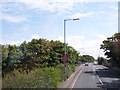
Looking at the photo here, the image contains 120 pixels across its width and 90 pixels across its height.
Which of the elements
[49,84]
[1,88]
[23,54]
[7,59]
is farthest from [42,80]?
[23,54]

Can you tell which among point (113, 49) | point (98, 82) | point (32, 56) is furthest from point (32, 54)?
point (98, 82)

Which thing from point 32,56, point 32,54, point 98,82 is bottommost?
point 98,82

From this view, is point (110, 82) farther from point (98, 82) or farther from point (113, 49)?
point (113, 49)

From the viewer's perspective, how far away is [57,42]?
229 feet

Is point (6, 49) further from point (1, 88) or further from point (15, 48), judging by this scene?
point (1, 88)

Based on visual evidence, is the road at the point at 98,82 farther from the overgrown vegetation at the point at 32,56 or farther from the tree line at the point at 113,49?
the tree line at the point at 113,49

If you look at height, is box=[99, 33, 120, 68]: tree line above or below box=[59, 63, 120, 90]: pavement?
above

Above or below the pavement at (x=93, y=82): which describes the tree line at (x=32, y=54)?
above

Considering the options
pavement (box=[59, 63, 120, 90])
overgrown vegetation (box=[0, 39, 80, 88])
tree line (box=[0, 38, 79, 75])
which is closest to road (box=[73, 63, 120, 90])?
pavement (box=[59, 63, 120, 90])

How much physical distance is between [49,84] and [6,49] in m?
35.5

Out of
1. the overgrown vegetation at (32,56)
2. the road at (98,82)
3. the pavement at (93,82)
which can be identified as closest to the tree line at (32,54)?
the overgrown vegetation at (32,56)

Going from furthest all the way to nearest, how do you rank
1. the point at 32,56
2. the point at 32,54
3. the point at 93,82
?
1. the point at 32,54
2. the point at 32,56
3. the point at 93,82

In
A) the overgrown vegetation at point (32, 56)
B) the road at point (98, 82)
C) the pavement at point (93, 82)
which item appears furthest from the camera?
the overgrown vegetation at point (32, 56)

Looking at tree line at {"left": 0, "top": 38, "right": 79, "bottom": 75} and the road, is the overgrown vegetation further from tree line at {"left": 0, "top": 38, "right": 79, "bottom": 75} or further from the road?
the road
